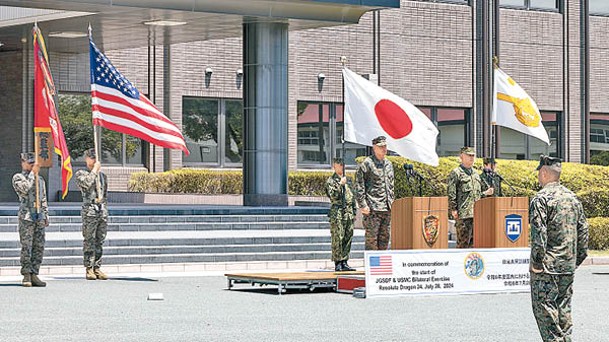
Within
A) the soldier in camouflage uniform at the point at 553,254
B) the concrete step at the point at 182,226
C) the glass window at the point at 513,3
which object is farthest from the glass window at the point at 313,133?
the soldier in camouflage uniform at the point at 553,254

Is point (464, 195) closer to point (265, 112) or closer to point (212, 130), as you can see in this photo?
point (265, 112)

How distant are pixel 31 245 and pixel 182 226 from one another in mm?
6549

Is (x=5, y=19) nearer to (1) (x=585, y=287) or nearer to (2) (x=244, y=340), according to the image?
(1) (x=585, y=287)

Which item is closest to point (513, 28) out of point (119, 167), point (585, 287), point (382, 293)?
point (119, 167)

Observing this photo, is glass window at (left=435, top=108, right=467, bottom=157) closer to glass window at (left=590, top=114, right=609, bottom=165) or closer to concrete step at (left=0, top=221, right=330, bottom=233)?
glass window at (left=590, top=114, right=609, bottom=165)

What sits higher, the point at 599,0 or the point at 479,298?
the point at 599,0

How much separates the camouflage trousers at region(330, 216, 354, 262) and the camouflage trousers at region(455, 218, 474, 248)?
1.87 metres

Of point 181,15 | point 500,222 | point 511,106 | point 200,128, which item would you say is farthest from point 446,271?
point 200,128

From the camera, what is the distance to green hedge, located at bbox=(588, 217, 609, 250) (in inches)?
1051

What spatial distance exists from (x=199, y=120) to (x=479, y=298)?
21.5 meters

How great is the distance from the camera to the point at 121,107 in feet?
70.3

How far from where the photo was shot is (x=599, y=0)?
4428 cm

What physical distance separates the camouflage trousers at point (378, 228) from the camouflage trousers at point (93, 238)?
161 inches

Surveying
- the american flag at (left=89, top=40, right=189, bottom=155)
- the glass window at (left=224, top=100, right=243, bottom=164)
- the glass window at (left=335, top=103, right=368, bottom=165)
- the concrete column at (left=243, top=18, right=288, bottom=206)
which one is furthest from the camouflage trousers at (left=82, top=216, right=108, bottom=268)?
the glass window at (left=335, top=103, right=368, bottom=165)
